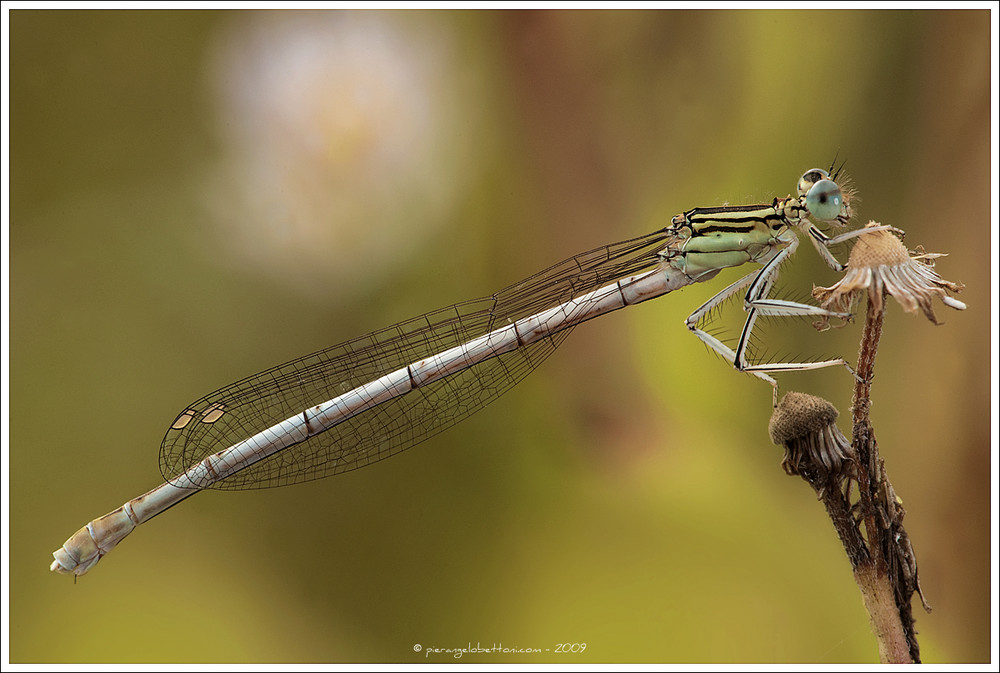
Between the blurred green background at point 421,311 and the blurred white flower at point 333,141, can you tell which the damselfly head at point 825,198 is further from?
the blurred white flower at point 333,141

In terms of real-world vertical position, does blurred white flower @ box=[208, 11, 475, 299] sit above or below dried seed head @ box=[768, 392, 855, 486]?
above

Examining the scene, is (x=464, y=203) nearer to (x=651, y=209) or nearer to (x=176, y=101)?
(x=651, y=209)

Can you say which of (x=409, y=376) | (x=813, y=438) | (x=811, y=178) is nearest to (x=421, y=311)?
(x=409, y=376)

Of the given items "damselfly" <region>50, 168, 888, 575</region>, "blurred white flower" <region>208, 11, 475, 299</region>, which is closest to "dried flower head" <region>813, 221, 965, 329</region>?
"damselfly" <region>50, 168, 888, 575</region>

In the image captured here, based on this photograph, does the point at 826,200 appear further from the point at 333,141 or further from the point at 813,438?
the point at 333,141

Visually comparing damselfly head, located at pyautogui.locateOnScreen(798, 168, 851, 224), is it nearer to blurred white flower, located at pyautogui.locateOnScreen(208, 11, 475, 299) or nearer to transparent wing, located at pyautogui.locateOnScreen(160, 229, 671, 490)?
transparent wing, located at pyautogui.locateOnScreen(160, 229, 671, 490)
